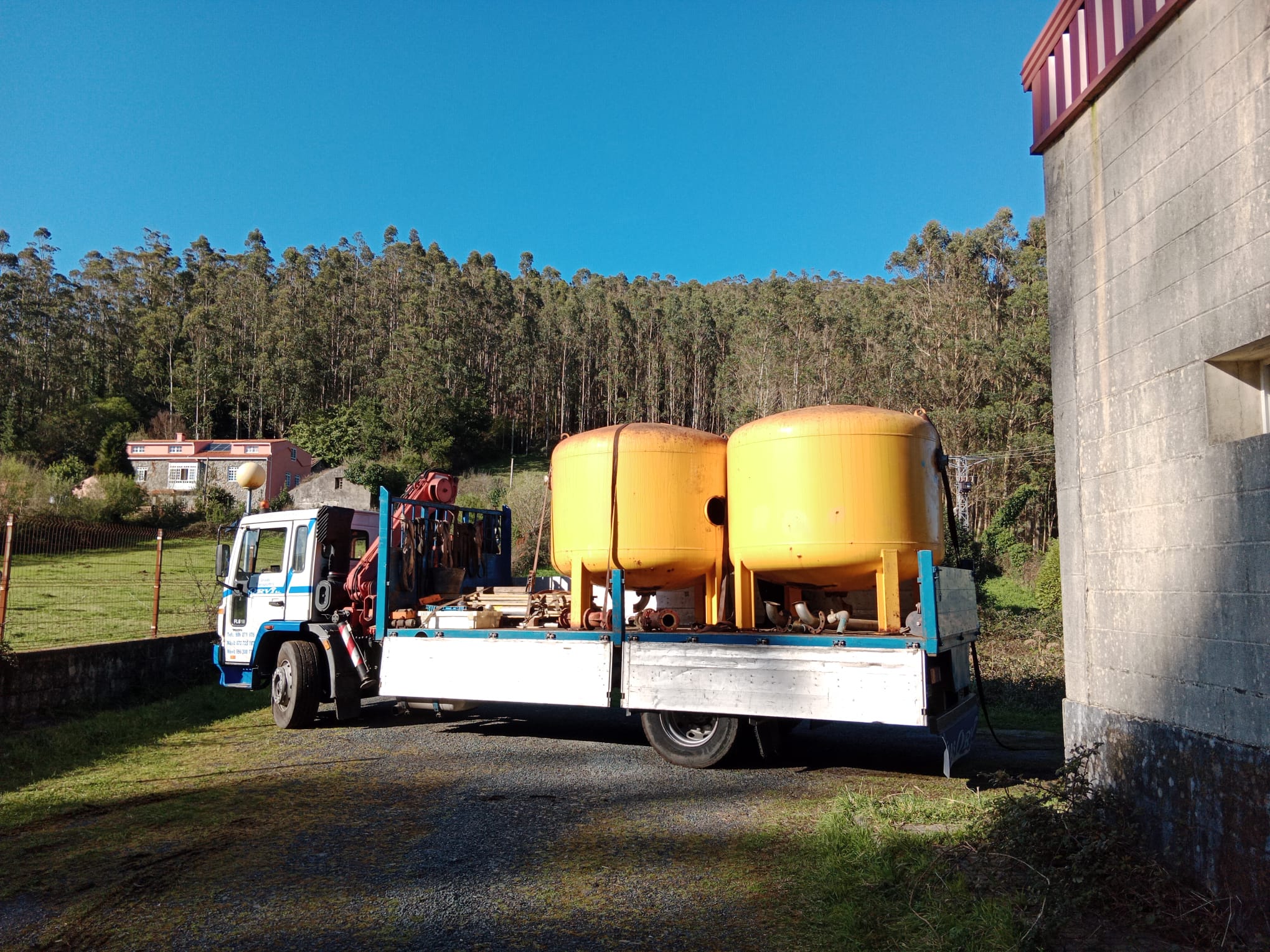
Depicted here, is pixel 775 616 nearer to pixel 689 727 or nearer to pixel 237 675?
pixel 689 727

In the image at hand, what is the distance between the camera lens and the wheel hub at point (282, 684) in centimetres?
1005

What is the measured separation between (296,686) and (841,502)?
6.48 meters

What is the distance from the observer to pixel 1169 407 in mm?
4664

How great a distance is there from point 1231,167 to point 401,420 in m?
59.8

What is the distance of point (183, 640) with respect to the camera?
40.6ft

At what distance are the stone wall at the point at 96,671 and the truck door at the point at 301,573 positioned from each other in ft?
7.80

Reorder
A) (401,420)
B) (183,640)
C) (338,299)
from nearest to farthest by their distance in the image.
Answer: (183,640) < (401,420) < (338,299)

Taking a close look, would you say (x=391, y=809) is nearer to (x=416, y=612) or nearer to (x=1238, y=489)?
(x=416, y=612)

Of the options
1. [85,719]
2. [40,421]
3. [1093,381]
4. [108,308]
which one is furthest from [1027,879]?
[108,308]

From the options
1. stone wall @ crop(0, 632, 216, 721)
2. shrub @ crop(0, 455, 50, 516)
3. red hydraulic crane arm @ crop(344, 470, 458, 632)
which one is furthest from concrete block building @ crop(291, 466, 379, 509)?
red hydraulic crane arm @ crop(344, 470, 458, 632)

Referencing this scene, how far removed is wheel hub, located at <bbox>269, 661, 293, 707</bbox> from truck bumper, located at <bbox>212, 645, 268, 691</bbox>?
1.92 feet

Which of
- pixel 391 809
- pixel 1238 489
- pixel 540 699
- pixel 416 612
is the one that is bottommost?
pixel 391 809

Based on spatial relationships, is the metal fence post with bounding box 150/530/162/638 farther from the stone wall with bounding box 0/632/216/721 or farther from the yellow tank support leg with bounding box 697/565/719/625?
the yellow tank support leg with bounding box 697/565/719/625

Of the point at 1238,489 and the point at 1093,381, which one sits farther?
the point at 1093,381
